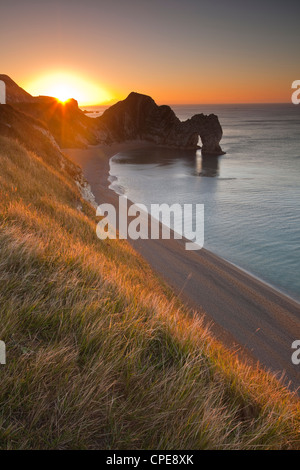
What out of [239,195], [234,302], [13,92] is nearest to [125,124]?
[13,92]

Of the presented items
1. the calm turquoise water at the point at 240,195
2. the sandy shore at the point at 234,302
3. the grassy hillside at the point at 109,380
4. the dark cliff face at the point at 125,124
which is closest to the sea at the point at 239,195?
the calm turquoise water at the point at 240,195

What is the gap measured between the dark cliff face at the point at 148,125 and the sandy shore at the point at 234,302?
6887 cm

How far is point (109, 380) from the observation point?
2.32 meters

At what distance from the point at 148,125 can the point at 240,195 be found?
72696mm

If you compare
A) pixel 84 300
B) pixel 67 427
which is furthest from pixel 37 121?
pixel 67 427

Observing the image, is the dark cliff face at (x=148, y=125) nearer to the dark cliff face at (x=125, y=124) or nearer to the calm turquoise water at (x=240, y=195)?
the dark cliff face at (x=125, y=124)

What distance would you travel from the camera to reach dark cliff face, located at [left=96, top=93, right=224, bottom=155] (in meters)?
86.2

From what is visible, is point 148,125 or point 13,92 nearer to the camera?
point 13,92

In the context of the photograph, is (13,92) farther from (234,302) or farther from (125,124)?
(234,302)

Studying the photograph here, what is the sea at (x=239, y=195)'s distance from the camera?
19.8 metres

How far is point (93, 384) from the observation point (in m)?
2.22

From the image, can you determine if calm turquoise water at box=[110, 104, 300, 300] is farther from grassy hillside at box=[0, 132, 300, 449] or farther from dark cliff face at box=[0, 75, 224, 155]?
grassy hillside at box=[0, 132, 300, 449]

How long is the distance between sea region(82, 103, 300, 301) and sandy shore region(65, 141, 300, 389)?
77.5 inches
